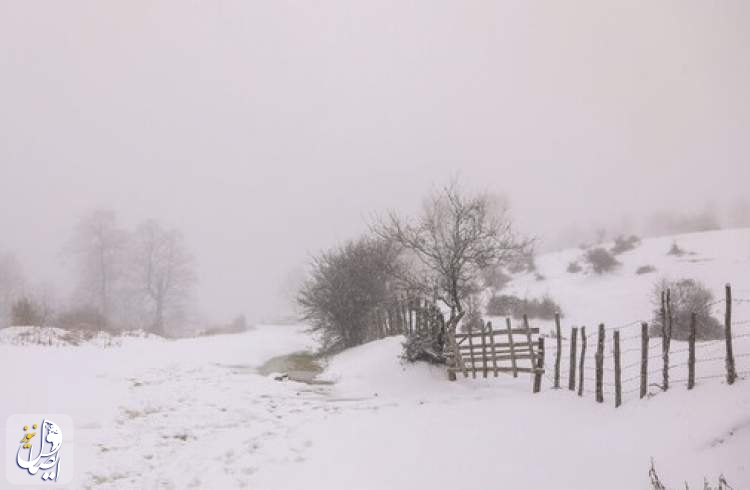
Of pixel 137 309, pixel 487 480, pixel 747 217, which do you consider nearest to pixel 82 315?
pixel 137 309

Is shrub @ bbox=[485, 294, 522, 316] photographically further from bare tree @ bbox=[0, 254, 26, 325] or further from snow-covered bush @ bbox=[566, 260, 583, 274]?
bare tree @ bbox=[0, 254, 26, 325]

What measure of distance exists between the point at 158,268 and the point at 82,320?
60.5 ft

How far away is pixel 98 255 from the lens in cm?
4709

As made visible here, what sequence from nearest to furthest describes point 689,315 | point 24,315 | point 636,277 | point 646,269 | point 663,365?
point 663,365, point 689,315, point 24,315, point 636,277, point 646,269

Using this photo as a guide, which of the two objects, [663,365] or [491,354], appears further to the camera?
[491,354]

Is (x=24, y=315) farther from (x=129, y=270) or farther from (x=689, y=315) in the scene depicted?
(x=689, y=315)

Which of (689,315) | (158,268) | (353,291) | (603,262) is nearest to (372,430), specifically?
(353,291)

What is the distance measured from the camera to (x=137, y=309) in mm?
50031

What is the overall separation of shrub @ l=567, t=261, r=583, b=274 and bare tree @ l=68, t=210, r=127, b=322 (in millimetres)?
39949

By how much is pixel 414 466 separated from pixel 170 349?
16816 millimetres

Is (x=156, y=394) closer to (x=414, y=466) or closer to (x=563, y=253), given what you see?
(x=414, y=466)

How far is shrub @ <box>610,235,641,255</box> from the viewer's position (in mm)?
38112

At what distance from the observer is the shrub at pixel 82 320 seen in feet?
91.5

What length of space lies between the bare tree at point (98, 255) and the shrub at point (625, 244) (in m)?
43.7
